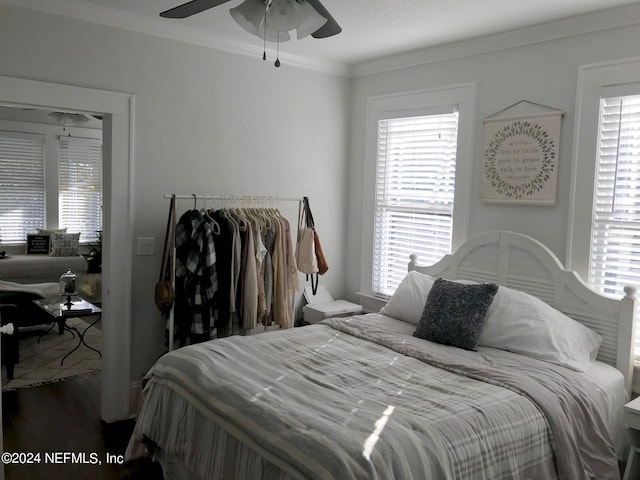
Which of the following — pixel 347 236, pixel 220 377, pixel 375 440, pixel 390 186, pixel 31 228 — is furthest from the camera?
pixel 31 228

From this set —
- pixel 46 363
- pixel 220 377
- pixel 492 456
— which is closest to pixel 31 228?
pixel 46 363

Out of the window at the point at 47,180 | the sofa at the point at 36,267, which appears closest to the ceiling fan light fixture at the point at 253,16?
the sofa at the point at 36,267

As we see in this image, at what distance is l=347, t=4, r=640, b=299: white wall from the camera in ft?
10.2

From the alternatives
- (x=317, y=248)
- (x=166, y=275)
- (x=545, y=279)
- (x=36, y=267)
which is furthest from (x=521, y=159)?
(x=36, y=267)

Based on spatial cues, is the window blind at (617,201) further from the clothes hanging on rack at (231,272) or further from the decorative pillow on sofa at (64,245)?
the decorative pillow on sofa at (64,245)

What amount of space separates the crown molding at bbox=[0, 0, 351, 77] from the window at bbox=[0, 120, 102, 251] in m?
4.86

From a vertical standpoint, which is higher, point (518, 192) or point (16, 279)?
point (518, 192)

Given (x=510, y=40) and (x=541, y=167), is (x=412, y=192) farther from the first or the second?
(x=510, y=40)

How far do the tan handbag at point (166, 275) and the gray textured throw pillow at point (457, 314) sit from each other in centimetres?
160

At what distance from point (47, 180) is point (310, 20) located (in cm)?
675

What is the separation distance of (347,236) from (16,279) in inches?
184

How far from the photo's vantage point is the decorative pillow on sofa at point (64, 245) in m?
7.45

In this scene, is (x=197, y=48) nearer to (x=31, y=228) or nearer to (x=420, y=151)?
(x=420, y=151)

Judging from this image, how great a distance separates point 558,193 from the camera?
11.0 ft
